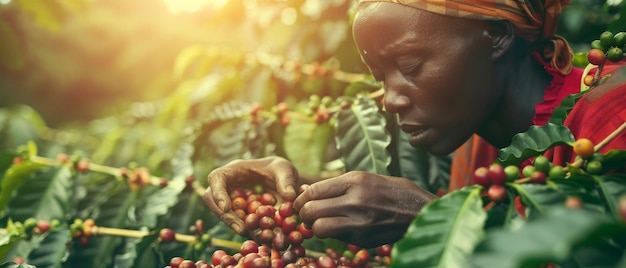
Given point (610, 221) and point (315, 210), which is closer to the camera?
point (610, 221)

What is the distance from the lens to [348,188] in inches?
46.1

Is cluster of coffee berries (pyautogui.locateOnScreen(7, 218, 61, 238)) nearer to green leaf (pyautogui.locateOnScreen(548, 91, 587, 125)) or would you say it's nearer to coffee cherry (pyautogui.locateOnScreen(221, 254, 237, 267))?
coffee cherry (pyautogui.locateOnScreen(221, 254, 237, 267))

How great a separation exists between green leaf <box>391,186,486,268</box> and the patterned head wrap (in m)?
0.59

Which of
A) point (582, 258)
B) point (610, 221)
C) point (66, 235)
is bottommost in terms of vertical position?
point (582, 258)

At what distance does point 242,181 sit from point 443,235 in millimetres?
689

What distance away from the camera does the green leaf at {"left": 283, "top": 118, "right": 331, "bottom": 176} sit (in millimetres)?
1870

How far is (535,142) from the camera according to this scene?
1.12 m

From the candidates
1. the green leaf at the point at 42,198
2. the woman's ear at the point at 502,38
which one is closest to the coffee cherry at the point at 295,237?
the woman's ear at the point at 502,38

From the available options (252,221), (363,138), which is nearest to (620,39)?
(363,138)

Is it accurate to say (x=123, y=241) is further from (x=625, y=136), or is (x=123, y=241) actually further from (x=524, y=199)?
(x=625, y=136)

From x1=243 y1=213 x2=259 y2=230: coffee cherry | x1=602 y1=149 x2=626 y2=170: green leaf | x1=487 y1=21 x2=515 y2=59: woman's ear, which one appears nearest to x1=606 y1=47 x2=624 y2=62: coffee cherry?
x1=487 y1=21 x2=515 y2=59: woman's ear

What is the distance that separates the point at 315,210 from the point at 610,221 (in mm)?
616

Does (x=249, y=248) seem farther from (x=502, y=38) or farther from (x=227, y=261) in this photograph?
(x=502, y=38)

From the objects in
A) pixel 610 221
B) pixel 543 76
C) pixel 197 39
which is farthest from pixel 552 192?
pixel 197 39
